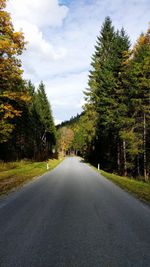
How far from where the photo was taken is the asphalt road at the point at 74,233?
15.6ft

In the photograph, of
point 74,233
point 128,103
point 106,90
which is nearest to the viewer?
point 74,233

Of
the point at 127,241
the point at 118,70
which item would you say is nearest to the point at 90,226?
the point at 127,241

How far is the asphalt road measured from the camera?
476 centimetres

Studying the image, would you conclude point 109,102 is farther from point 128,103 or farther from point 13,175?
point 13,175

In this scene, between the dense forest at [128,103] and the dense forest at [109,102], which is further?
the dense forest at [128,103]

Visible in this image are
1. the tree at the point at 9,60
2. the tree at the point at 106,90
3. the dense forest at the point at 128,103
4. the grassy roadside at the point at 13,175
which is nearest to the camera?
the grassy roadside at the point at 13,175

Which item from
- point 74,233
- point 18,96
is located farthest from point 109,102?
point 74,233

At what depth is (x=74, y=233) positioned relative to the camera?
20.6 ft

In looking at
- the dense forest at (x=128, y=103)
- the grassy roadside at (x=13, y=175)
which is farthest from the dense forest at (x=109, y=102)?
the grassy roadside at (x=13, y=175)

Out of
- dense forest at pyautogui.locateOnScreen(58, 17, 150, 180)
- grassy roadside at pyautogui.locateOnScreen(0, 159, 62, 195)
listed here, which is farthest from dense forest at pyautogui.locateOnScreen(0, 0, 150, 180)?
grassy roadside at pyautogui.locateOnScreen(0, 159, 62, 195)

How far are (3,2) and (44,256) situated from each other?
19362 mm

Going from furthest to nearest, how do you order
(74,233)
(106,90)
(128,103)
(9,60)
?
(106,90) → (128,103) → (9,60) → (74,233)

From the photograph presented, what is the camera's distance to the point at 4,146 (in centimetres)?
3716

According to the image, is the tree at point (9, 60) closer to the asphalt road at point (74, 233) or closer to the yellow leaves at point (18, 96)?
the yellow leaves at point (18, 96)
